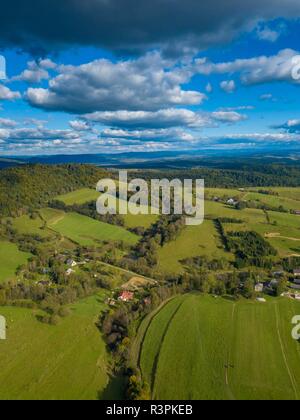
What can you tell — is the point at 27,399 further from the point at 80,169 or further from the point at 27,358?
the point at 80,169

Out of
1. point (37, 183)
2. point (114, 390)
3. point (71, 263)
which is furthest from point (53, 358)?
point (37, 183)

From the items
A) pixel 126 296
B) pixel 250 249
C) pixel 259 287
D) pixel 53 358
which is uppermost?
pixel 250 249

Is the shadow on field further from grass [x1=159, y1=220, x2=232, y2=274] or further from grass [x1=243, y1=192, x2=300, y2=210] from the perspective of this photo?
grass [x1=243, y1=192, x2=300, y2=210]

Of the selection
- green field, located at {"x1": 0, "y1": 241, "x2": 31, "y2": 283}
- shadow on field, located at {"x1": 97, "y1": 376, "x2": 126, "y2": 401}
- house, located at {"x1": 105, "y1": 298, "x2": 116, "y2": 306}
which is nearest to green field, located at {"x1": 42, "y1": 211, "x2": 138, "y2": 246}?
green field, located at {"x1": 0, "y1": 241, "x2": 31, "y2": 283}

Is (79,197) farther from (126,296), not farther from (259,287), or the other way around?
(259,287)

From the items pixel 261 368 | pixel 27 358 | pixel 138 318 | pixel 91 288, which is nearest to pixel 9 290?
pixel 91 288

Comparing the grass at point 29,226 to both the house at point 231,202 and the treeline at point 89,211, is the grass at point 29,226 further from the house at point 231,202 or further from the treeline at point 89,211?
the house at point 231,202
